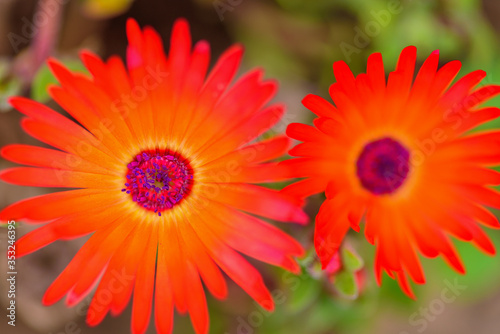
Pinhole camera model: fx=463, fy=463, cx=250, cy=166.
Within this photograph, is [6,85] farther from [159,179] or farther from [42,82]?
[159,179]

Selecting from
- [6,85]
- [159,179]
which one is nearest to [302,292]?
[159,179]

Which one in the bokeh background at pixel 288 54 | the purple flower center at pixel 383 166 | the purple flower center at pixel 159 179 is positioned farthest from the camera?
the bokeh background at pixel 288 54

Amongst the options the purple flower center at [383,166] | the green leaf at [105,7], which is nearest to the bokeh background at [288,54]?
the green leaf at [105,7]

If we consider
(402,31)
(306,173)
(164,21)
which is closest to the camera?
(306,173)

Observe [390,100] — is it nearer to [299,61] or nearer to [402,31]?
[402,31]

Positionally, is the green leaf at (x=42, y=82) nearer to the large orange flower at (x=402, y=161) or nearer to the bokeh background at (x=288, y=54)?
the bokeh background at (x=288, y=54)

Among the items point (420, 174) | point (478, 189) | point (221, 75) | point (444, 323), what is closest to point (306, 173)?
point (221, 75)

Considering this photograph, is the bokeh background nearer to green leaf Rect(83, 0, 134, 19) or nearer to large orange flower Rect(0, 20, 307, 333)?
green leaf Rect(83, 0, 134, 19)
